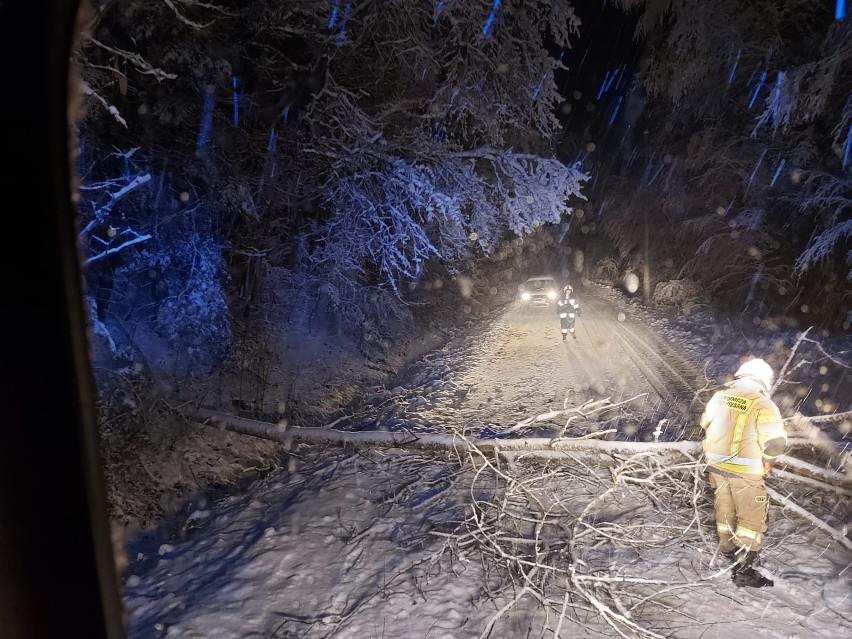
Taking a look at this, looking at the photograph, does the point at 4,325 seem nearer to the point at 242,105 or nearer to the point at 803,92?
the point at 242,105

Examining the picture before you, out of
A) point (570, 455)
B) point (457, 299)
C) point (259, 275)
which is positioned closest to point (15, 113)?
point (570, 455)

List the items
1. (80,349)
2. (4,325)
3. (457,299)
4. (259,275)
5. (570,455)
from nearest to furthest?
1. (4,325)
2. (80,349)
3. (570,455)
4. (259,275)
5. (457,299)

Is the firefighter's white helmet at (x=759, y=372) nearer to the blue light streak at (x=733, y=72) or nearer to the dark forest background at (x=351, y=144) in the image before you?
the dark forest background at (x=351, y=144)

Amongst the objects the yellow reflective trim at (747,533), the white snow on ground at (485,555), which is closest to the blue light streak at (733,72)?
the white snow on ground at (485,555)

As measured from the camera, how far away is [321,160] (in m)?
8.72

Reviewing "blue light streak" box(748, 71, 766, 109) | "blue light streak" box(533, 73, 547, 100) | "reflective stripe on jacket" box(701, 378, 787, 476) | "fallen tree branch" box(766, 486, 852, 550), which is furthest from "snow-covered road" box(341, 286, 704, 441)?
"blue light streak" box(748, 71, 766, 109)

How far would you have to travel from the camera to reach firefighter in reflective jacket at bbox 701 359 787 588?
13.0 feet

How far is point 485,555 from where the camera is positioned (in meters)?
4.39

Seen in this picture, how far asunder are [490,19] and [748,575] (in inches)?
292

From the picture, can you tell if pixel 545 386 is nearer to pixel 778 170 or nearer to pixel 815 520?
pixel 815 520

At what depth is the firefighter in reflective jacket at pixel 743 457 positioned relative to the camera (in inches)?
155

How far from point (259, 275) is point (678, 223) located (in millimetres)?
16807

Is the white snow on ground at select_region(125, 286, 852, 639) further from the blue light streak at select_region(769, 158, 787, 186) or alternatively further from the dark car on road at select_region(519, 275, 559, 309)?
the dark car on road at select_region(519, 275, 559, 309)

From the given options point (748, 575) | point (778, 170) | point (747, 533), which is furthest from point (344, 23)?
point (778, 170)
